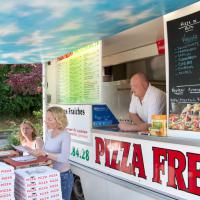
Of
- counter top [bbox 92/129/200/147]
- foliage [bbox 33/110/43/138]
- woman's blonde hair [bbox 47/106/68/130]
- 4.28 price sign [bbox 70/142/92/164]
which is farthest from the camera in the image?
foliage [bbox 33/110/43/138]

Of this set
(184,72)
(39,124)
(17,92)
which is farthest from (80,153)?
(17,92)

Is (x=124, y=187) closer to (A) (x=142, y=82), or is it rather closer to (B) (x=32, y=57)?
(A) (x=142, y=82)

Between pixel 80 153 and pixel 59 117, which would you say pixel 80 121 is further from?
pixel 59 117

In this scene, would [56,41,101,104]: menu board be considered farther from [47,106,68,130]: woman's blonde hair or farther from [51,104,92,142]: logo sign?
[47,106,68,130]: woman's blonde hair

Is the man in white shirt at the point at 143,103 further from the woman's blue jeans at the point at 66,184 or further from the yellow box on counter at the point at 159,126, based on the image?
the woman's blue jeans at the point at 66,184

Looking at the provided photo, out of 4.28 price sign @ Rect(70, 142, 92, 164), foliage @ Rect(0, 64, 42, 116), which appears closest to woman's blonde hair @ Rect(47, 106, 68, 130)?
4.28 price sign @ Rect(70, 142, 92, 164)

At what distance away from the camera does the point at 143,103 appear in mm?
4527

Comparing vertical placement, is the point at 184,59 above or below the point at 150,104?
above

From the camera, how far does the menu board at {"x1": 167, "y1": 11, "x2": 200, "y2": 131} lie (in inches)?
127

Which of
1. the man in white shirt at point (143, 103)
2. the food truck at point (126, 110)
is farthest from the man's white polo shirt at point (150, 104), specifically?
the food truck at point (126, 110)

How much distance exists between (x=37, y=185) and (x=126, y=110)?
3150mm

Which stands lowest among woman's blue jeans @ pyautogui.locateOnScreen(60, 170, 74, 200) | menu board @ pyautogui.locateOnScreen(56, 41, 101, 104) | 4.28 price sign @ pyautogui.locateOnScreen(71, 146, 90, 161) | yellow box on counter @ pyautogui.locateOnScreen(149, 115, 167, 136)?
woman's blue jeans @ pyautogui.locateOnScreen(60, 170, 74, 200)

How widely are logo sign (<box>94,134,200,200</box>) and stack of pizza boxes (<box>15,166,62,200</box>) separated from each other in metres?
1.07

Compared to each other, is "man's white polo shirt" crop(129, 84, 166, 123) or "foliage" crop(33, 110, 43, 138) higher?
"man's white polo shirt" crop(129, 84, 166, 123)
